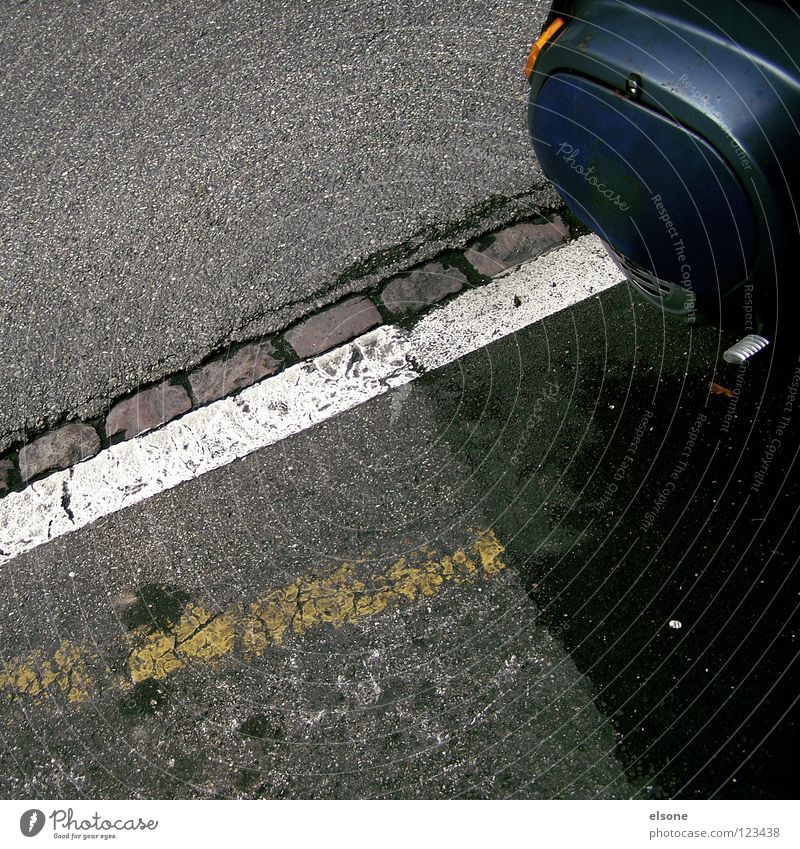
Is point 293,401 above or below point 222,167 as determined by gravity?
below

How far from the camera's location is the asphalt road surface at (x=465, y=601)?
6.53 ft

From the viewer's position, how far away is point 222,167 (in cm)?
293

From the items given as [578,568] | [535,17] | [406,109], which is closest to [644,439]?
[578,568]

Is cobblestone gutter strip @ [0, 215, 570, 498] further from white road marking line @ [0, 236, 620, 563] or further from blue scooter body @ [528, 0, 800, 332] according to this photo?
Answer: blue scooter body @ [528, 0, 800, 332]

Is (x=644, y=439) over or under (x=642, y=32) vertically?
under

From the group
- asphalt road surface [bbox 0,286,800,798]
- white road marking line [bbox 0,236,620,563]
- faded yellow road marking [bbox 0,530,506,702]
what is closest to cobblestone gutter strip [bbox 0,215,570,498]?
white road marking line [bbox 0,236,620,563]

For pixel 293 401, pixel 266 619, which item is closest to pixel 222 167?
pixel 293 401

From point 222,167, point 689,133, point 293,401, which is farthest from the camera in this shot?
point 222,167

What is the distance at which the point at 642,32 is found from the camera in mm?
1573

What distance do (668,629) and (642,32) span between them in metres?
1.34

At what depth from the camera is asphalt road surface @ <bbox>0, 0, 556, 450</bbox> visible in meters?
2.66

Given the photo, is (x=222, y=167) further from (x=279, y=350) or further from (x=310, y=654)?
(x=310, y=654)

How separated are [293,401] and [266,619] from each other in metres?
0.64
